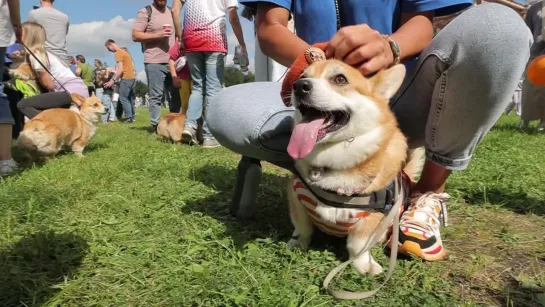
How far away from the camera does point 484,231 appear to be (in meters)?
1.85

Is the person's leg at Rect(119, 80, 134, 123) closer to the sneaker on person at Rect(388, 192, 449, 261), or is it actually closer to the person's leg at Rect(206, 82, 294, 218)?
the person's leg at Rect(206, 82, 294, 218)

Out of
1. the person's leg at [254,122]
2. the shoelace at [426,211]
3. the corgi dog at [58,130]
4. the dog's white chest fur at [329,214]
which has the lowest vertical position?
the corgi dog at [58,130]

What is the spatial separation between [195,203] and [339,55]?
131cm

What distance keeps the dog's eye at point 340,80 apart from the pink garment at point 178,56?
4511 mm

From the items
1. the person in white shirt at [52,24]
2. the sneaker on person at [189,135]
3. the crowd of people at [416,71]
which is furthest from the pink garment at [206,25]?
the crowd of people at [416,71]

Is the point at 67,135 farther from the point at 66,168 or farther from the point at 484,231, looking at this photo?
the point at 484,231

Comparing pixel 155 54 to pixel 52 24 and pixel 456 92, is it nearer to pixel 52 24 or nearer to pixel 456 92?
pixel 52 24

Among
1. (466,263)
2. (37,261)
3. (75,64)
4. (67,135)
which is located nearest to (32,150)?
(67,135)

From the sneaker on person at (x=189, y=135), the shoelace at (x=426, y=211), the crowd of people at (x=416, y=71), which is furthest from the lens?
the sneaker on person at (x=189, y=135)

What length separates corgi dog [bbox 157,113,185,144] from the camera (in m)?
5.37

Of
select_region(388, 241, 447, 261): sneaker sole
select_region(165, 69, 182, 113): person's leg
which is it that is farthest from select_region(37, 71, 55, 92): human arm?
select_region(388, 241, 447, 261): sneaker sole

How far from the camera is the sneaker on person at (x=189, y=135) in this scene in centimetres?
496

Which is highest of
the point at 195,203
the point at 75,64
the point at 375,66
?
the point at 375,66

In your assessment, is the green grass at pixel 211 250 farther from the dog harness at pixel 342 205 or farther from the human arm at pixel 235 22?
the human arm at pixel 235 22
